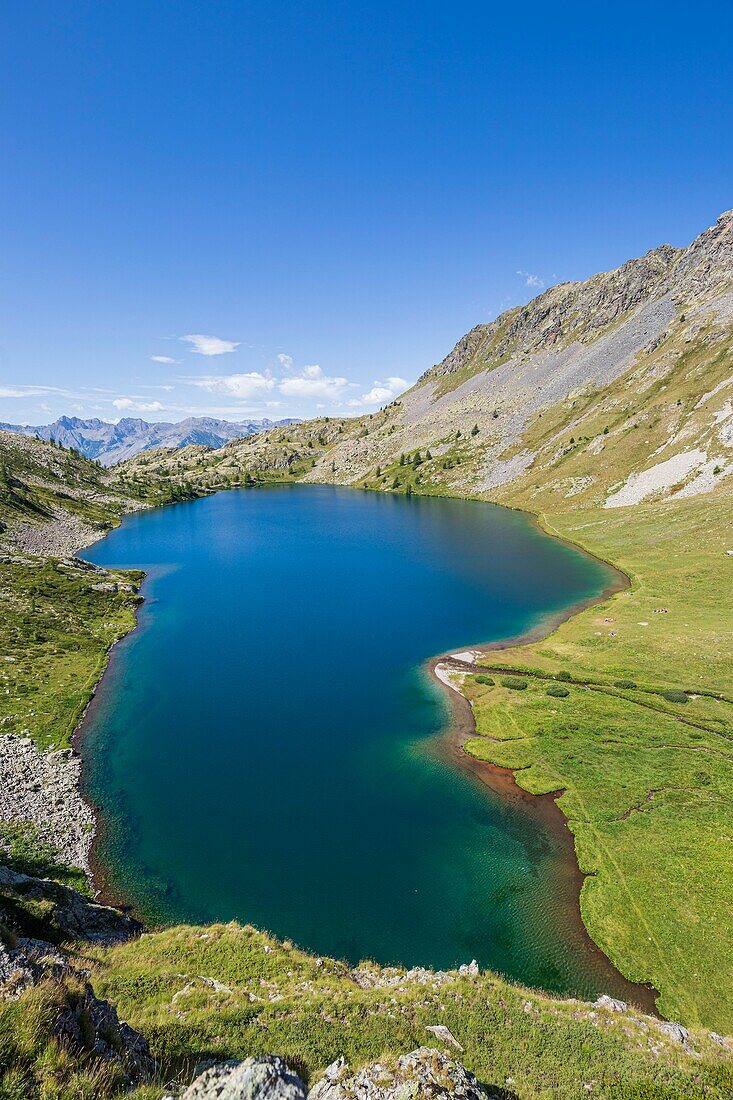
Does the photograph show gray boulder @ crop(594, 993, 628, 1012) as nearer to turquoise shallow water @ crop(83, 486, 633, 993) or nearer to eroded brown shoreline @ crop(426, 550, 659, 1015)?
eroded brown shoreline @ crop(426, 550, 659, 1015)

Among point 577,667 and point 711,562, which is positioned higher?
point 711,562

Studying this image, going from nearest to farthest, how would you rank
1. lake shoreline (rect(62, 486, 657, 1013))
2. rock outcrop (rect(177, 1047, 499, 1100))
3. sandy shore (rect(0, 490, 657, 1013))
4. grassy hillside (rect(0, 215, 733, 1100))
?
rock outcrop (rect(177, 1047, 499, 1100))
grassy hillside (rect(0, 215, 733, 1100))
lake shoreline (rect(62, 486, 657, 1013))
sandy shore (rect(0, 490, 657, 1013))

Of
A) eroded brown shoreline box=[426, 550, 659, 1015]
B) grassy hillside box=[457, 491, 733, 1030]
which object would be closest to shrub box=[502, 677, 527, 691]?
grassy hillside box=[457, 491, 733, 1030]

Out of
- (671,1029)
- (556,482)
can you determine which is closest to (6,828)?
(671,1029)

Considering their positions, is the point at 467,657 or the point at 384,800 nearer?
the point at 384,800

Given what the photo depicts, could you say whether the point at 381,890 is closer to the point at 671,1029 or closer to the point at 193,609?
the point at 671,1029

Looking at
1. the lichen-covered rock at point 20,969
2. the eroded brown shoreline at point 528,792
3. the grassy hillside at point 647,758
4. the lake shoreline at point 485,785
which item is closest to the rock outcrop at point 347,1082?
the lichen-covered rock at point 20,969
